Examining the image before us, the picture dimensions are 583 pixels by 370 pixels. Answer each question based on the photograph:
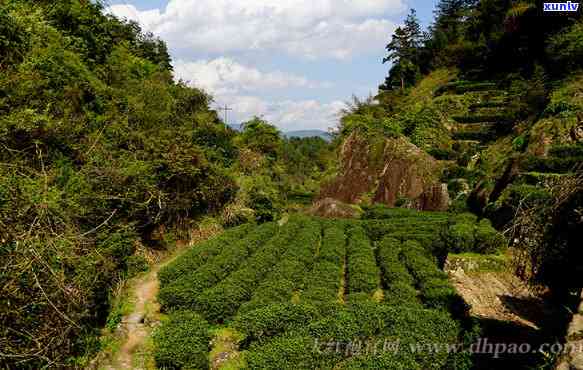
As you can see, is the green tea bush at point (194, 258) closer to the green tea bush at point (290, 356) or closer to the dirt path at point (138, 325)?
the dirt path at point (138, 325)

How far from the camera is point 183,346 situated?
10.1 meters

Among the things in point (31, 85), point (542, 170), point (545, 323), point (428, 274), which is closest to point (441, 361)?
point (545, 323)

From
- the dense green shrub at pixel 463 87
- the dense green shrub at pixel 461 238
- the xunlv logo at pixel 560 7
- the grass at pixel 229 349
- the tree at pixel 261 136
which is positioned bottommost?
the grass at pixel 229 349

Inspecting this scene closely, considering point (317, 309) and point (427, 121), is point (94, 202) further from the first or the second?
point (427, 121)

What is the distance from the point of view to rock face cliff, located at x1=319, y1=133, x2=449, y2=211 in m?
33.4

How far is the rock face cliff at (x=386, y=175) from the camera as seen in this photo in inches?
1315

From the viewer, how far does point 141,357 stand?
11266mm

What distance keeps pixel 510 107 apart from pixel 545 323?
2925cm

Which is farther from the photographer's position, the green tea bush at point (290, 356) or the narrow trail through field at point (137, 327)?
the narrow trail through field at point (137, 327)

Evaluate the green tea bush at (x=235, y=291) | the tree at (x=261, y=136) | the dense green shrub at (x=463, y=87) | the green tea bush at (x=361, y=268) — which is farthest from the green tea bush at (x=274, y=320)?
the dense green shrub at (x=463, y=87)

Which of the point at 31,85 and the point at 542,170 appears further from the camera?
the point at 542,170

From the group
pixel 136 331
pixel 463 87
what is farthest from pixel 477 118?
pixel 136 331

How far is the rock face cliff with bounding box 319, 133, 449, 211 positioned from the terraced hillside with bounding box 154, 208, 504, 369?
10168mm

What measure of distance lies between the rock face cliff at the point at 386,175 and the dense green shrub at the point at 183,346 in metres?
24.0
